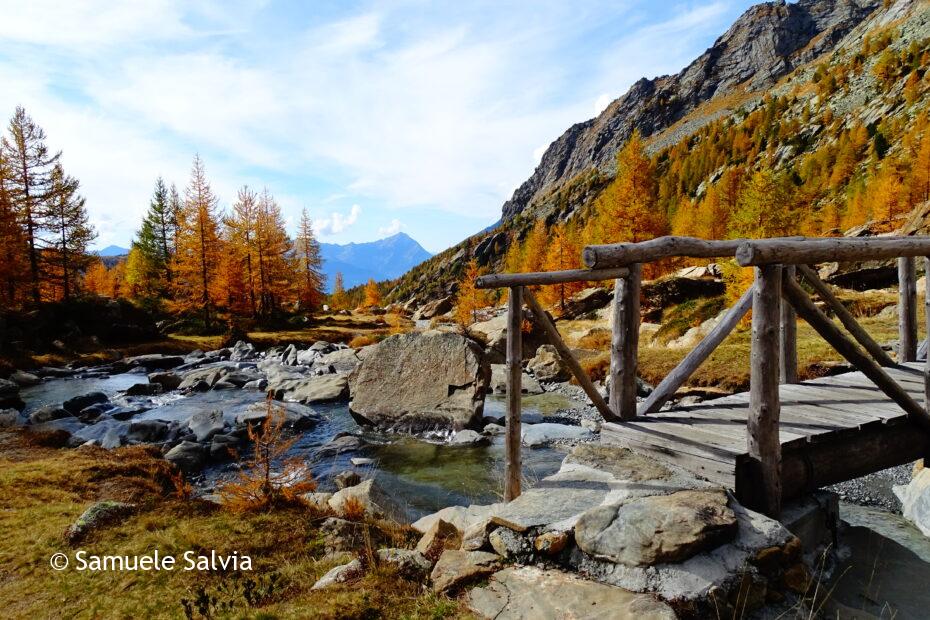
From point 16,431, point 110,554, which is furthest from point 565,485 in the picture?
point 16,431

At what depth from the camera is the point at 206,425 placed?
45.3ft

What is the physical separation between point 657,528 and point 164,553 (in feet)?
18.9

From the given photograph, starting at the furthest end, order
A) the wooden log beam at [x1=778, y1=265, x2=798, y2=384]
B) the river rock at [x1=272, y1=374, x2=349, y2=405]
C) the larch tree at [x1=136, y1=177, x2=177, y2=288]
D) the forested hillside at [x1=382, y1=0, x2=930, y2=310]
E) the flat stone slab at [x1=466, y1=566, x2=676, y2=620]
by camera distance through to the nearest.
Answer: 1. the larch tree at [x1=136, y1=177, x2=177, y2=288]
2. the forested hillside at [x1=382, y1=0, x2=930, y2=310]
3. the river rock at [x1=272, y1=374, x2=349, y2=405]
4. the wooden log beam at [x1=778, y1=265, x2=798, y2=384]
5. the flat stone slab at [x1=466, y1=566, x2=676, y2=620]

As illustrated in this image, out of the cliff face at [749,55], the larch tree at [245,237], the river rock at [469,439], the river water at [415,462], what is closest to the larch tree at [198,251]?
the larch tree at [245,237]

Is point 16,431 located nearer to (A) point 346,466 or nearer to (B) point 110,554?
(A) point 346,466

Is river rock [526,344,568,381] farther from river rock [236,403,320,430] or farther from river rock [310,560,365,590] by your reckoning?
river rock [310,560,365,590]

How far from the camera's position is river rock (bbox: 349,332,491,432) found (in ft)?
45.4

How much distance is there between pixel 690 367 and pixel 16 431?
17671 millimetres

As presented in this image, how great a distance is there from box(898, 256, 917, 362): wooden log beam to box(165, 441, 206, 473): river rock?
49.0 feet

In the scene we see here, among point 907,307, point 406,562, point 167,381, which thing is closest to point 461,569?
point 406,562

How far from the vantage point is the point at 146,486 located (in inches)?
334

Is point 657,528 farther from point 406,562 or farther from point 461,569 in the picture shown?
point 406,562

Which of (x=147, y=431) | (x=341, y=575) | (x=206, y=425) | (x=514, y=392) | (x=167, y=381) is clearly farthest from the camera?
(x=167, y=381)

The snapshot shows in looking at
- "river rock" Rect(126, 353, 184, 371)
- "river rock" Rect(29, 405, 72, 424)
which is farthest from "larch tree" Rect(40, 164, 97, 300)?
"river rock" Rect(29, 405, 72, 424)
